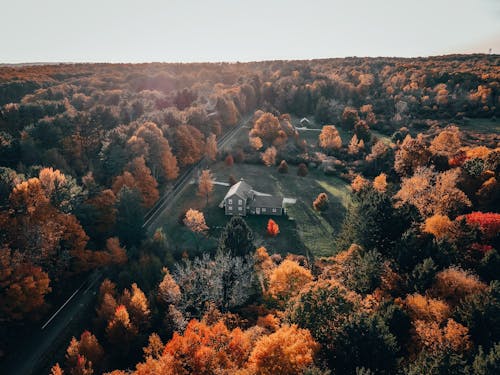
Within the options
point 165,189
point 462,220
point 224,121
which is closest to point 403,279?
point 462,220

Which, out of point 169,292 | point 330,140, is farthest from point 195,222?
point 330,140

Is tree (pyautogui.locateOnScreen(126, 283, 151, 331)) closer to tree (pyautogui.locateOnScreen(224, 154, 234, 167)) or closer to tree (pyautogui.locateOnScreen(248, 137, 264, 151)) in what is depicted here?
tree (pyautogui.locateOnScreen(224, 154, 234, 167))

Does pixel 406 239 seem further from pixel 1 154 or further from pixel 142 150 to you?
pixel 1 154

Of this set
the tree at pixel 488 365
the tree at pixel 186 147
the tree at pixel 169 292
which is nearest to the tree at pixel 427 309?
the tree at pixel 488 365

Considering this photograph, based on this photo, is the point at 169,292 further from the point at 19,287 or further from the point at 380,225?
the point at 380,225

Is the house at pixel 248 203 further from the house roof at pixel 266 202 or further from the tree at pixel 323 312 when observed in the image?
the tree at pixel 323 312

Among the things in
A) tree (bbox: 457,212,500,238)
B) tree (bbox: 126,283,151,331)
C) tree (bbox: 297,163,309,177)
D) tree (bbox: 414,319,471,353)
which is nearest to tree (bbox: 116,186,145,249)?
tree (bbox: 126,283,151,331)

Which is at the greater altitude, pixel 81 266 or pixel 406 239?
pixel 406 239
